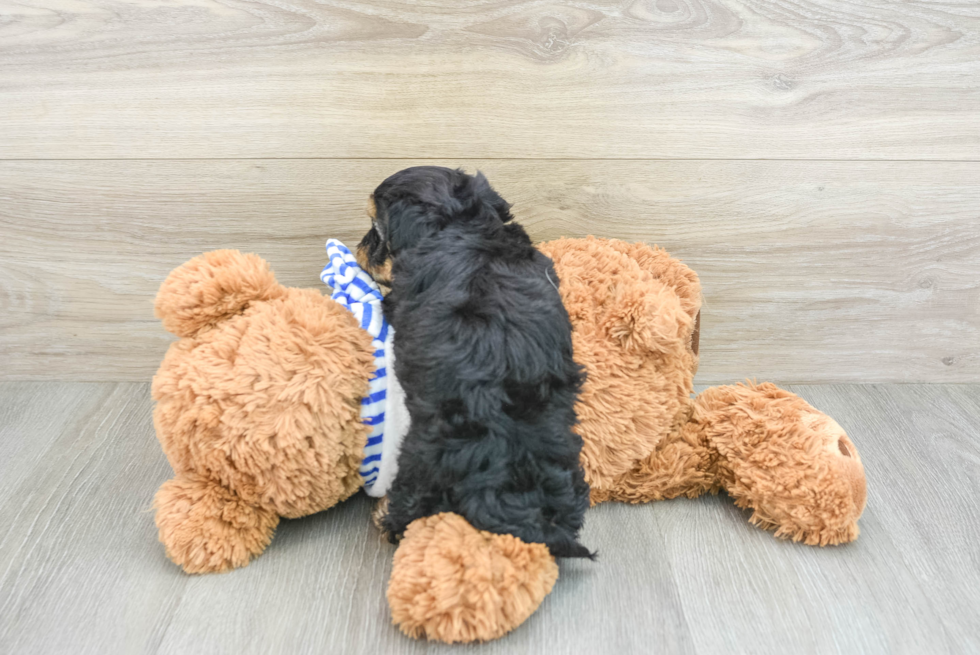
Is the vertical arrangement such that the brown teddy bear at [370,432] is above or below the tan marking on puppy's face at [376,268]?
below

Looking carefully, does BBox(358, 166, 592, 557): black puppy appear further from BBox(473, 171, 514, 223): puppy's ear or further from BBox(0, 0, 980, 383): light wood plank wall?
BBox(0, 0, 980, 383): light wood plank wall

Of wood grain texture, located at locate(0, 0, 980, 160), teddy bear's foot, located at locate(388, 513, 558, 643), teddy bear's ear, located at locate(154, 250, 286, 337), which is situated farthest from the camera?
wood grain texture, located at locate(0, 0, 980, 160)

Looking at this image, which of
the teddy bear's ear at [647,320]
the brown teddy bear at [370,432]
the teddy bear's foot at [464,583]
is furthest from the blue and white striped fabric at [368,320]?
the teddy bear's ear at [647,320]

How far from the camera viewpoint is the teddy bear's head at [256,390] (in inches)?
26.2

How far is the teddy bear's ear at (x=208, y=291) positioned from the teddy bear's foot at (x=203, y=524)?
0.50ft

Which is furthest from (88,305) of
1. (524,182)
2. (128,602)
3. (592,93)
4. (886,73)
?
(886,73)

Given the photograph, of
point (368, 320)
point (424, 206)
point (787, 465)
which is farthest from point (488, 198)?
point (787, 465)

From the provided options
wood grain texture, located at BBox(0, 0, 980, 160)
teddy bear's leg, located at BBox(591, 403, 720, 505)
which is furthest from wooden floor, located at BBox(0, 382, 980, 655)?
wood grain texture, located at BBox(0, 0, 980, 160)

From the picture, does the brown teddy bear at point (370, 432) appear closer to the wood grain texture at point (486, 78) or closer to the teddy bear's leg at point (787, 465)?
the teddy bear's leg at point (787, 465)

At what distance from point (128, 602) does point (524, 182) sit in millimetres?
634

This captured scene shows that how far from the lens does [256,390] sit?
2.18ft

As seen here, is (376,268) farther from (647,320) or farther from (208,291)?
(647,320)

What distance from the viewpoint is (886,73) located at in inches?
35.8

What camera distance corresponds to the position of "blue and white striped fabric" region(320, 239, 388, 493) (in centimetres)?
70
